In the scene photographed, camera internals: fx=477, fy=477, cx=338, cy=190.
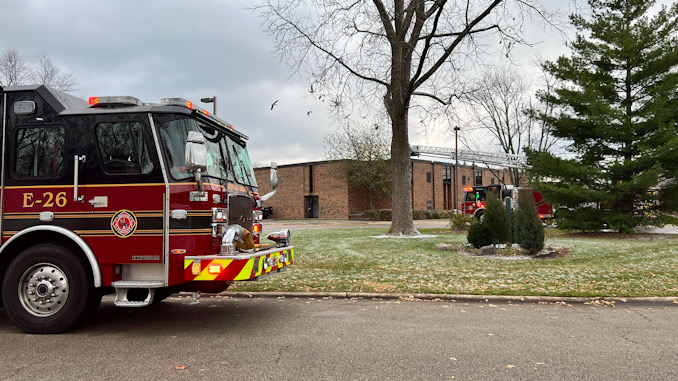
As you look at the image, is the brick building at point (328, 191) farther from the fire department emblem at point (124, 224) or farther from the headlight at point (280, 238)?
the fire department emblem at point (124, 224)

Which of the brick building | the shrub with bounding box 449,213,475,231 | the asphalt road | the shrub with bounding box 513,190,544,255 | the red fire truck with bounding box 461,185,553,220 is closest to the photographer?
the asphalt road

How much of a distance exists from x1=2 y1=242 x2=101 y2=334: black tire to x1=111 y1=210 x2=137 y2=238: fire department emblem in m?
0.57

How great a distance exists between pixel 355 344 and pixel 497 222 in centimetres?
1025

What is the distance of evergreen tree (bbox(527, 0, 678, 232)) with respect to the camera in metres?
19.5

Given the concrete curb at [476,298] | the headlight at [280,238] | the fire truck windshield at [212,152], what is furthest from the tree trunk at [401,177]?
the headlight at [280,238]

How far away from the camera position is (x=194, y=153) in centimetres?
492

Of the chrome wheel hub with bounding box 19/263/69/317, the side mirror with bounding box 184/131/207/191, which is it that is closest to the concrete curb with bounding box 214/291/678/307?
the chrome wheel hub with bounding box 19/263/69/317

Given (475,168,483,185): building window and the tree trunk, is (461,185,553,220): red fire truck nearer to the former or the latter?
the tree trunk

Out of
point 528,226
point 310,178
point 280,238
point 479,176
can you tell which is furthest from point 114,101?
point 479,176

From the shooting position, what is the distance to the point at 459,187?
56.8 metres

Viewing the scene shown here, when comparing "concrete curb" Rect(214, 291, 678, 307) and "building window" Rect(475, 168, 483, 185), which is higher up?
"building window" Rect(475, 168, 483, 185)

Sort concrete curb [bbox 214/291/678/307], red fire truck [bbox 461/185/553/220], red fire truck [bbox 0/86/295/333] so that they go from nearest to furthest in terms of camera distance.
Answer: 1. red fire truck [bbox 0/86/295/333]
2. concrete curb [bbox 214/291/678/307]
3. red fire truck [bbox 461/185/553/220]

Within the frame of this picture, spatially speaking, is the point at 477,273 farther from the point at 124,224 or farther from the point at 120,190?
the point at 120,190

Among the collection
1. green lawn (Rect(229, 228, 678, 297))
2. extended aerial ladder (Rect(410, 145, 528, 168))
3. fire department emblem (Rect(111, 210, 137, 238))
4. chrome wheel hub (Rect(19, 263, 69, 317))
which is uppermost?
extended aerial ladder (Rect(410, 145, 528, 168))
